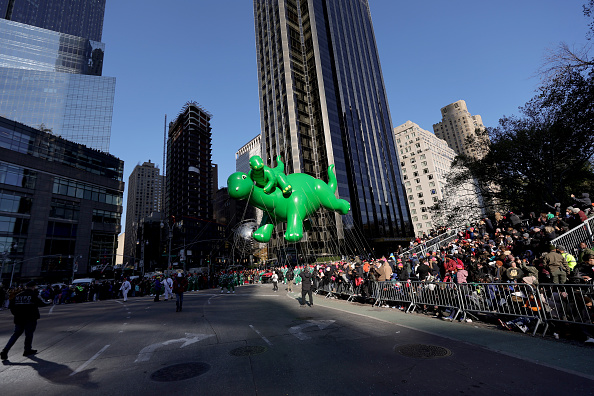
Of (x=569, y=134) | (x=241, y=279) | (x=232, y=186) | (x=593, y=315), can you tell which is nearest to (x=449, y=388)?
(x=593, y=315)

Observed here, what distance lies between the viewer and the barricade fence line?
5.89 m

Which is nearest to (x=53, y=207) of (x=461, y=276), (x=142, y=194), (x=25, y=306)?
(x=25, y=306)

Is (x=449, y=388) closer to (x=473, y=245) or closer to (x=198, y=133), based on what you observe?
(x=473, y=245)

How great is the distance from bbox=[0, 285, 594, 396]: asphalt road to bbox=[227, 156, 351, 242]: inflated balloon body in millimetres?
4388

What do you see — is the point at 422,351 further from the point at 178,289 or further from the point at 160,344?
the point at 178,289

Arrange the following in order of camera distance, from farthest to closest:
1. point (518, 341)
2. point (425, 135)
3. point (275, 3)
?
point (425, 135)
point (275, 3)
point (518, 341)

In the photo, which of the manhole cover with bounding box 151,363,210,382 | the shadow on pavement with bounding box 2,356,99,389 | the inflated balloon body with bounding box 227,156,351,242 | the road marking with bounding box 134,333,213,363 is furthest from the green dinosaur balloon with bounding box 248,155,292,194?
the shadow on pavement with bounding box 2,356,99,389

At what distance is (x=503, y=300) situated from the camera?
734cm

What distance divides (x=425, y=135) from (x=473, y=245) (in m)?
96.3

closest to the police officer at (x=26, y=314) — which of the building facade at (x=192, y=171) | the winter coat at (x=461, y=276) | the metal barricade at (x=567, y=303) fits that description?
the winter coat at (x=461, y=276)

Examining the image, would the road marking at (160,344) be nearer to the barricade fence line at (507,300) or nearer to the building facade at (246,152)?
the barricade fence line at (507,300)

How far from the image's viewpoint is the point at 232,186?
11.8 metres

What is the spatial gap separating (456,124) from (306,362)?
165686 mm

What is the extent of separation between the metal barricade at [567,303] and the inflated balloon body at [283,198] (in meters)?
7.69
